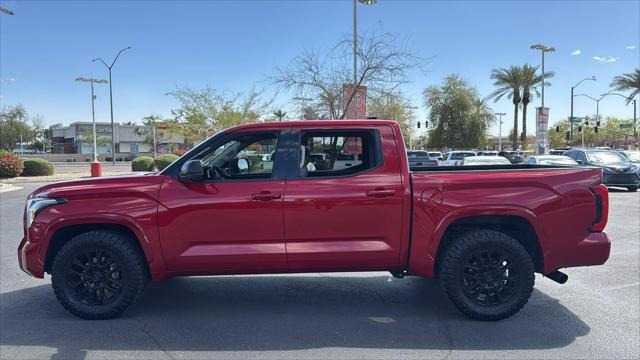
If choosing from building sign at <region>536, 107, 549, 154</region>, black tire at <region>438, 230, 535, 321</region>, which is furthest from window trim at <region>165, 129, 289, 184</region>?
building sign at <region>536, 107, 549, 154</region>

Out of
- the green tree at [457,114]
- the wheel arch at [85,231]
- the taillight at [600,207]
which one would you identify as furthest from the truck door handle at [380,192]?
the green tree at [457,114]

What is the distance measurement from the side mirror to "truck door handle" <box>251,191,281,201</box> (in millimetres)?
529

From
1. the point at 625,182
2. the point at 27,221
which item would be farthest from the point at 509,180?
the point at 625,182

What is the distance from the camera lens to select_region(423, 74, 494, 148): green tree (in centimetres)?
4734

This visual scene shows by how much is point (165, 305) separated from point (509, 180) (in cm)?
379

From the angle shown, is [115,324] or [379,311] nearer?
[115,324]

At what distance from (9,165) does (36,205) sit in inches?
1094

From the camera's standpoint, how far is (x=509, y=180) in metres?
4.47

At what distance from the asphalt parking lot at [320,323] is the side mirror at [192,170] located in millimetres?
1450

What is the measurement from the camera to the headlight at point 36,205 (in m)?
4.47

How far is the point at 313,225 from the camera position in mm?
4430

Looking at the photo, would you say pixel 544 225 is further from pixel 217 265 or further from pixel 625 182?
pixel 625 182

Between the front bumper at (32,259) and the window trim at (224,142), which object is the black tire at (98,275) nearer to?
the front bumper at (32,259)

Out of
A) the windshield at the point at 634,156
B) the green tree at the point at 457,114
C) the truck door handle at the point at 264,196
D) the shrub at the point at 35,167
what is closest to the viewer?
the truck door handle at the point at 264,196
